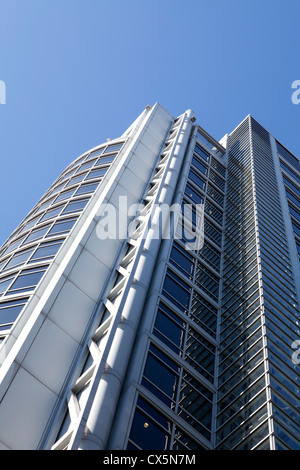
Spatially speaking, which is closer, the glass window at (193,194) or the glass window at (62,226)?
the glass window at (62,226)

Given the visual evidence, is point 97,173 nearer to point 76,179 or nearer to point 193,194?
point 76,179

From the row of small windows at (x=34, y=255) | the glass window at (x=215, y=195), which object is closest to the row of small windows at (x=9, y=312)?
the row of small windows at (x=34, y=255)

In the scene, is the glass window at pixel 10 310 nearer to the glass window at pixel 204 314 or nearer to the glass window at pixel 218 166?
the glass window at pixel 204 314

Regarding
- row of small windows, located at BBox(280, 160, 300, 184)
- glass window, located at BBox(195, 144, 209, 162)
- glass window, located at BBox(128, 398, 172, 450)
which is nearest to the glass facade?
glass window, located at BBox(195, 144, 209, 162)

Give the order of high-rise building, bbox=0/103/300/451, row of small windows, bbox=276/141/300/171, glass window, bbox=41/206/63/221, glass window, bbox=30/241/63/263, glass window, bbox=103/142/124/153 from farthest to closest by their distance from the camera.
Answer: row of small windows, bbox=276/141/300/171 → glass window, bbox=103/142/124/153 → glass window, bbox=41/206/63/221 → glass window, bbox=30/241/63/263 → high-rise building, bbox=0/103/300/451

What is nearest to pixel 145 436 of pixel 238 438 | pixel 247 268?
pixel 238 438

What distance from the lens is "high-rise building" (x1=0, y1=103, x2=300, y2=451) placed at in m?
16.9

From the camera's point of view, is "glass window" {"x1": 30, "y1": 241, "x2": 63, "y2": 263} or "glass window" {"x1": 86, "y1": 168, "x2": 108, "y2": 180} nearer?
"glass window" {"x1": 30, "y1": 241, "x2": 63, "y2": 263}

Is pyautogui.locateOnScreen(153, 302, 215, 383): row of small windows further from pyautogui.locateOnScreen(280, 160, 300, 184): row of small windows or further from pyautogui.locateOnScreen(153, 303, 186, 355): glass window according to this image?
pyautogui.locateOnScreen(280, 160, 300, 184): row of small windows

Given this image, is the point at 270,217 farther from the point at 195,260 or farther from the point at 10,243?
the point at 10,243

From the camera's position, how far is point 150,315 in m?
20.2

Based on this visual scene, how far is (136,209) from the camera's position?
97.4 feet

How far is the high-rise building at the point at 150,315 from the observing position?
16.9m

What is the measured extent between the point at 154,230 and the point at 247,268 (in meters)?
4.64
